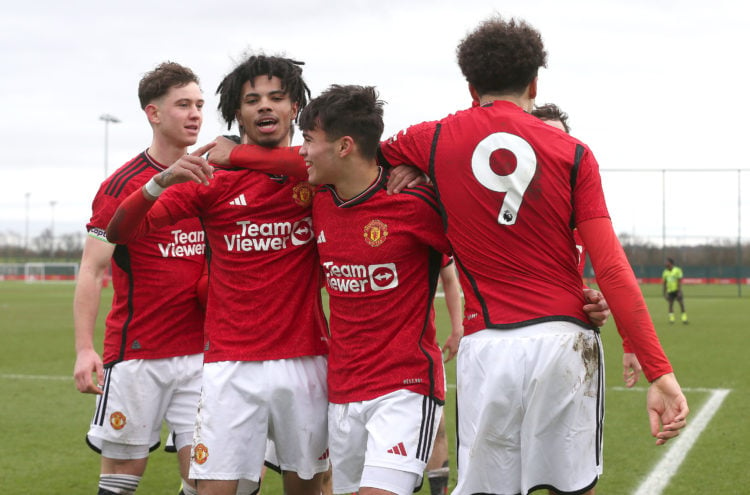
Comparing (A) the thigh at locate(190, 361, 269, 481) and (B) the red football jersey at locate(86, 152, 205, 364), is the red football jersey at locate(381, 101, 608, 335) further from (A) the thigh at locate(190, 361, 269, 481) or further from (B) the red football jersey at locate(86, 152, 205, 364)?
(B) the red football jersey at locate(86, 152, 205, 364)

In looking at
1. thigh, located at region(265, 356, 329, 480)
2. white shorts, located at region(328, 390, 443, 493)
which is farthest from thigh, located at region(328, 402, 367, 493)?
thigh, located at region(265, 356, 329, 480)

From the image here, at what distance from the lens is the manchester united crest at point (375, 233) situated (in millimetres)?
3441

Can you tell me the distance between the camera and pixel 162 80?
15.8 ft

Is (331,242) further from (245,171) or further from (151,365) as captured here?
(151,365)

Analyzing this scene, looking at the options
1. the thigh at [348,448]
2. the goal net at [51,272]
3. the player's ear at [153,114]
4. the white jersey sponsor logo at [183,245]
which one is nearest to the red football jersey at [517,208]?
the thigh at [348,448]

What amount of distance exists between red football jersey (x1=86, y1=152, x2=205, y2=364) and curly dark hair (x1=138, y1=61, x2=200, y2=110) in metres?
0.46

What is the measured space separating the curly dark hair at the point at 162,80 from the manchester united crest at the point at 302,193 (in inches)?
55.4

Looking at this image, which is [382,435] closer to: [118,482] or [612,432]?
[118,482]

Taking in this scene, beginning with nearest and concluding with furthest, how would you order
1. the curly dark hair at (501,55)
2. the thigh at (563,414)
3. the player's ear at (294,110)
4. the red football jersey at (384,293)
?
the thigh at (563,414), the curly dark hair at (501,55), the red football jersey at (384,293), the player's ear at (294,110)

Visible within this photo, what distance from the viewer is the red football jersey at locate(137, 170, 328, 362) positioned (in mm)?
3660

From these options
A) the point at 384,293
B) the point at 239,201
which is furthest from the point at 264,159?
the point at 384,293

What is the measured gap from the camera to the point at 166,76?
4.81 metres

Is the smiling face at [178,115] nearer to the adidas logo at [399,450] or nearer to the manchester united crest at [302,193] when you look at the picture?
the manchester united crest at [302,193]

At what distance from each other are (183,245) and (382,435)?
1.75 meters
